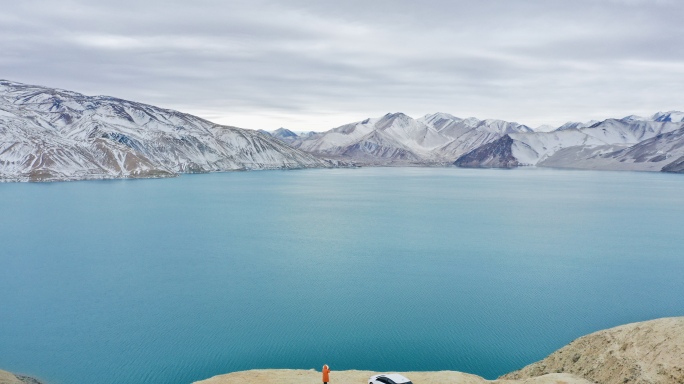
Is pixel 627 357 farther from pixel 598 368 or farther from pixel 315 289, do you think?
pixel 315 289

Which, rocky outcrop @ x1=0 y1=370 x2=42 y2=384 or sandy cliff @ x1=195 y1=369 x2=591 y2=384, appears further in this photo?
rocky outcrop @ x1=0 y1=370 x2=42 y2=384

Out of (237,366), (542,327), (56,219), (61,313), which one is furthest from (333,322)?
(56,219)

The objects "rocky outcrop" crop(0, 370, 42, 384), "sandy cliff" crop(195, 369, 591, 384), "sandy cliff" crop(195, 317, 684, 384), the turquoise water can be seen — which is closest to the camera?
"sandy cliff" crop(195, 317, 684, 384)

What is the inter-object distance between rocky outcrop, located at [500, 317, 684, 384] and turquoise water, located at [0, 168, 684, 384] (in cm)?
360

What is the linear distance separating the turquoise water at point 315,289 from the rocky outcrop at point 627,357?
3597 mm

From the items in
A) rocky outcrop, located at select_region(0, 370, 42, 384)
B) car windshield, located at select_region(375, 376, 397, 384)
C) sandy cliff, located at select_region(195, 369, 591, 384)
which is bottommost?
rocky outcrop, located at select_region(0, 370, 42, 384)

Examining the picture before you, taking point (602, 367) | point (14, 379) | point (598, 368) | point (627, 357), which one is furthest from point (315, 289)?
point (627, 357)

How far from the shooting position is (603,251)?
5934 centimetres

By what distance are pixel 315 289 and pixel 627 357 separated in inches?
1024

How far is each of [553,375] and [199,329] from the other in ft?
77.2

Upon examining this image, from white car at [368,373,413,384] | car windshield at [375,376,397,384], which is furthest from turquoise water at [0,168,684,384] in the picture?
car windshield at [375,376,397,384]

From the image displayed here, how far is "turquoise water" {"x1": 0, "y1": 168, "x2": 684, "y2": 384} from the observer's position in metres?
29.9

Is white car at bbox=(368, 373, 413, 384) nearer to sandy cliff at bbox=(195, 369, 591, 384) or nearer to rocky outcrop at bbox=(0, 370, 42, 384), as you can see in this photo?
sandy cliff at bbox=(195, 369, 591, 384)

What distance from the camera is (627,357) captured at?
75.4 feet
